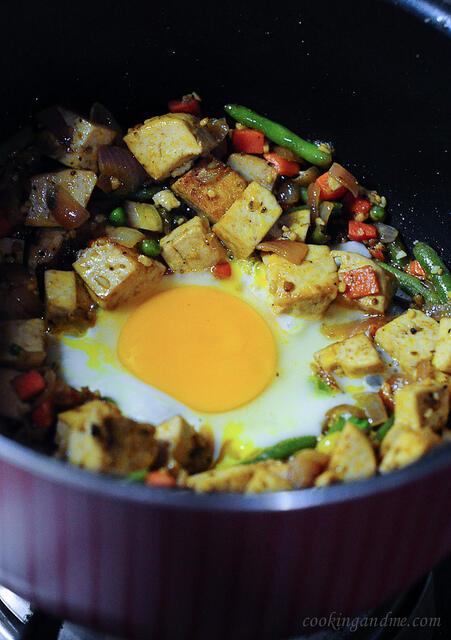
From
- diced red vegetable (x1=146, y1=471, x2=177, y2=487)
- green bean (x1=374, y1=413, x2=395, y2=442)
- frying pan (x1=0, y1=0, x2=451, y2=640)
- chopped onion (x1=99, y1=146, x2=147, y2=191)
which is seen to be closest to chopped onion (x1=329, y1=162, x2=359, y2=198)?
frying pan (x1=0, y1=0, x2=451, y2=640)

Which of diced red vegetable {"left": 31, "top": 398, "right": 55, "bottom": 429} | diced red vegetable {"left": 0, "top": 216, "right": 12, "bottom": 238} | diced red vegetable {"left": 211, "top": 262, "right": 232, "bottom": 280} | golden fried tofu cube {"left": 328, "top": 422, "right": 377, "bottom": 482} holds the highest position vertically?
golden fried tofu cube {"left": 328, "top": 422, "right": 377, "bottom": 482}

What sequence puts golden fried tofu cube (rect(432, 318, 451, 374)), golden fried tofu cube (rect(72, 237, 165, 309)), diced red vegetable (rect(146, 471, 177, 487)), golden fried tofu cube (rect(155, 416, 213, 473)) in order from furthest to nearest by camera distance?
golden fried tofu cube (rect(72, 237, 165, 309))
golden fried tofu cube (rect(432, 318, 451, 374))
golden fried tofu cube (rect(155, 416, 213, 473))
diced red vegetable (rect(146, 471, 177, 487))

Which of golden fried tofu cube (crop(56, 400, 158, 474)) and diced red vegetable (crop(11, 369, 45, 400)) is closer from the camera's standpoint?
golden fried tofu cube (crop(56, 400, 158, 474))

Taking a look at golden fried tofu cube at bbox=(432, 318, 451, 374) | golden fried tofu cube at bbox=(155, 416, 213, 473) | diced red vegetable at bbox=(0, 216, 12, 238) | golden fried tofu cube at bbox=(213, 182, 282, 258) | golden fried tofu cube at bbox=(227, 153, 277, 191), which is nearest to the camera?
golden fried tofu cube at bbox=(155, 416, 213, 473)

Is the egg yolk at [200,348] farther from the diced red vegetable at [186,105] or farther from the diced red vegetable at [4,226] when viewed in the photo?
the diced red vegetable at [186,105]

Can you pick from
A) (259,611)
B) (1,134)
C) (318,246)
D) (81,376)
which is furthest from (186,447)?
(1,134)

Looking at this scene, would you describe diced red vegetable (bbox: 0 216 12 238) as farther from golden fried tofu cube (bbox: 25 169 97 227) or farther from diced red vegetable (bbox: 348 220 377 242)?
diced red vegetable (bbox: 348 220 377 242)

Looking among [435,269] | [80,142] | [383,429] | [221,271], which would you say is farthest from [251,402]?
[80,142]
